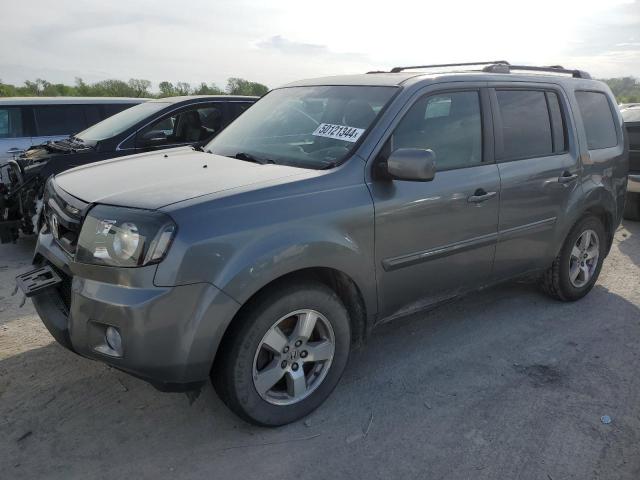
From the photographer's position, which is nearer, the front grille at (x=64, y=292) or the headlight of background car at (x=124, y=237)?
the headlight of background car at (x=124, y=237)

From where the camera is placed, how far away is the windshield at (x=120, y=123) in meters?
6.17

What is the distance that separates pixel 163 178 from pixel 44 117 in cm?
601

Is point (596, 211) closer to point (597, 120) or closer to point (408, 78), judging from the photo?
point (597, 120)

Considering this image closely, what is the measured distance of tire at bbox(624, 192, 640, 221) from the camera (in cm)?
726

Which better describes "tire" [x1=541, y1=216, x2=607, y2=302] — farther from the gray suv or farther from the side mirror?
the side mirror

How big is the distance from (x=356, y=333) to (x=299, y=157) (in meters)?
1.07

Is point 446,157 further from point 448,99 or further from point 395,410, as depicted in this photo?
point 395,410

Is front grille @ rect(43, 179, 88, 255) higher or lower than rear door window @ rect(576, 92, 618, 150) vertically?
lower

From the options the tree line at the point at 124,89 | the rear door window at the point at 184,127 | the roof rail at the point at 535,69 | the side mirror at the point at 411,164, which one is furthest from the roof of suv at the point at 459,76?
the tree line at the point at 124,89

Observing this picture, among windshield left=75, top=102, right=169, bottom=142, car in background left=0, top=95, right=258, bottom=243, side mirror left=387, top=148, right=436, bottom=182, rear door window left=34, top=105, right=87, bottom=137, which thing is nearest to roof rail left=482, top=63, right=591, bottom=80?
side mirror left=387, top=148, right=436, bottom=182

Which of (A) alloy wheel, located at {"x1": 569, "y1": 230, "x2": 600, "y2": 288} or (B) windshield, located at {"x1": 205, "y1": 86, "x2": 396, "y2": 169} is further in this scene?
(A) alloy wheel, located at {"x1": 569, "y1": 230, "x2": 600, "y2": 288}

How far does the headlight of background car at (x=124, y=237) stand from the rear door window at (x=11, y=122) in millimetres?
6213

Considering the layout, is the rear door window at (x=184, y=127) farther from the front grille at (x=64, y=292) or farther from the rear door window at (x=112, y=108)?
the front grille at (x=64, y=292)

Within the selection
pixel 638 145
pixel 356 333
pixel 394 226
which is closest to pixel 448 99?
pixel 394 226
